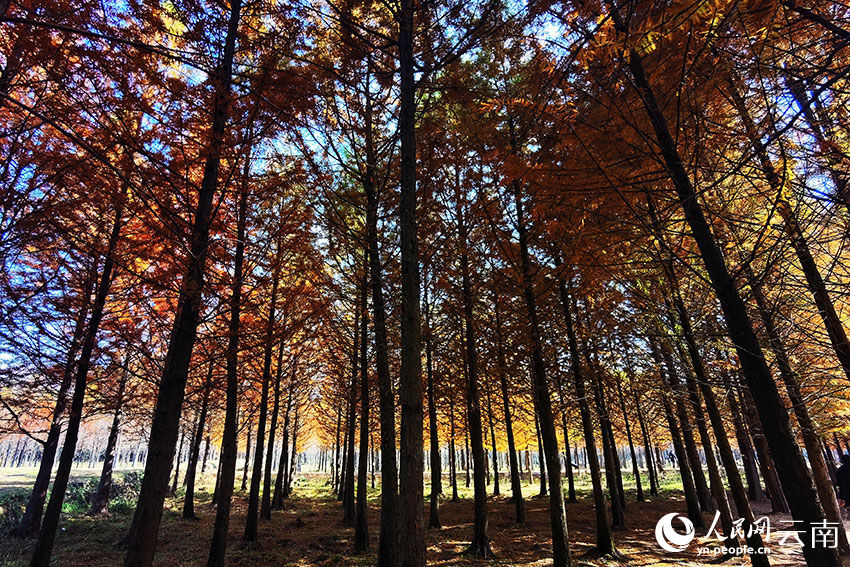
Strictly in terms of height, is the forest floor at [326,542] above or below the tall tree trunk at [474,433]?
below

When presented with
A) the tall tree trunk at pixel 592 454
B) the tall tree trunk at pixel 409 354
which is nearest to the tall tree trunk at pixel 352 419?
the tall tree trunk at pixel 592 454

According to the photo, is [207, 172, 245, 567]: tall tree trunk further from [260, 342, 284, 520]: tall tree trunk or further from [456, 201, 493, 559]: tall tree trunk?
[456, 201, 493, 559]: tall tree trunk

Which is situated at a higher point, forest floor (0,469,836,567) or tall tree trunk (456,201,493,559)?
tall tree trunk (456,201,493,559)

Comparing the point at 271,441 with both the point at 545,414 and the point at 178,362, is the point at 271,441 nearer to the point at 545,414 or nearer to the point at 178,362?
the point at 178,362

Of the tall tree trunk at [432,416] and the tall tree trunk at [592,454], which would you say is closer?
the tall tree trunk at [592,454]

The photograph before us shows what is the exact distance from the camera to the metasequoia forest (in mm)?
3279

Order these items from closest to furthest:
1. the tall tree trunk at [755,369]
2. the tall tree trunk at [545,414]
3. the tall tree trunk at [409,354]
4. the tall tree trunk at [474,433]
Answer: the tall tree trunk at [755,369], the tall tree trunk at [409,354], the tall tree trunk at [545,414], the tall tree trunk at [474,433]

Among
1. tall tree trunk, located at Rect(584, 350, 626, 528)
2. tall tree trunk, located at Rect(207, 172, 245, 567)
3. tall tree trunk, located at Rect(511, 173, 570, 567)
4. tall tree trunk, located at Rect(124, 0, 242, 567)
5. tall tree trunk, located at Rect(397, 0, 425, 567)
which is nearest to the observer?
tall tree trunk, located at Rect(397, 0, 425, 567)

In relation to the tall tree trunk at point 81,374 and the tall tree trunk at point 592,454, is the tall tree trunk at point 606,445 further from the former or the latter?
the tall tree trunk at point 81,374

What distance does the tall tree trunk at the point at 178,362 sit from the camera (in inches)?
159

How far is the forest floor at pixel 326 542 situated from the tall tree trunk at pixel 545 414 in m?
1.44

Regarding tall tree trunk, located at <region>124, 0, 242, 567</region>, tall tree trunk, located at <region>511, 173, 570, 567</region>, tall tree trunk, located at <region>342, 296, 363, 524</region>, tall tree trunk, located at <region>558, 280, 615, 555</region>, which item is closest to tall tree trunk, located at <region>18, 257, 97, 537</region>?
tall tree trunk, located at <region>124, 0, 242, 567</region>

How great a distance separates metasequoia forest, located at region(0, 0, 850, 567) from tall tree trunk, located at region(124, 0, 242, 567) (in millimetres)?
29

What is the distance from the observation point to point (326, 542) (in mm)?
9875
